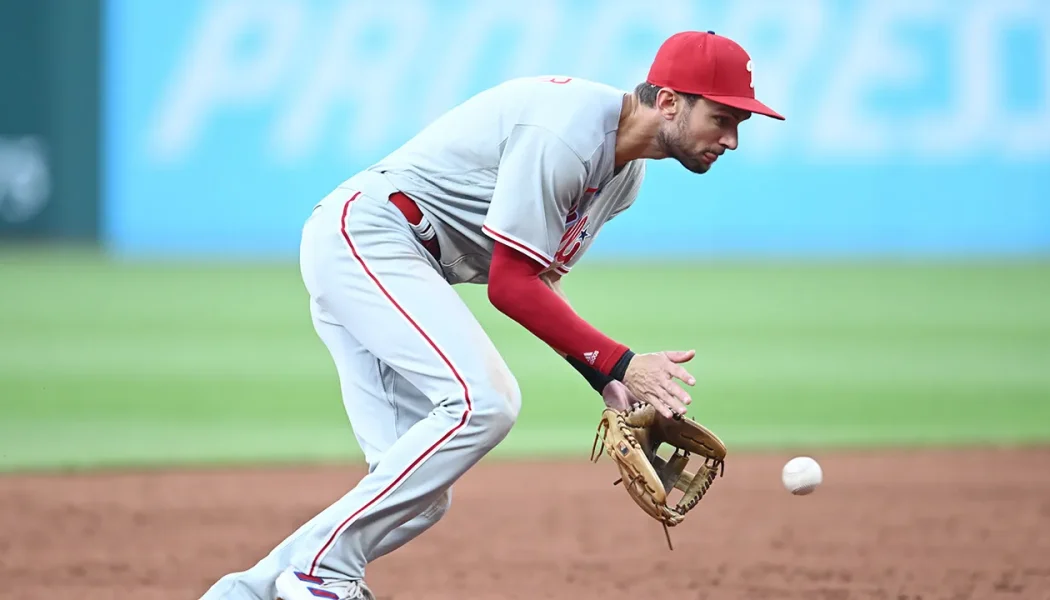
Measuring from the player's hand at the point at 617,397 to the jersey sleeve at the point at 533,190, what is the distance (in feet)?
2.01

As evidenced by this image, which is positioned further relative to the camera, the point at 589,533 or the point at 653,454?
the point at 589,533

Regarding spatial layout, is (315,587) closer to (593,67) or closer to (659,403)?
(659,403)

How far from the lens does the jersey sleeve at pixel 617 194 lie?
4.18 m

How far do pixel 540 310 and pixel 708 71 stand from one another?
789 mm

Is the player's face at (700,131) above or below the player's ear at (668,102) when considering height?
below

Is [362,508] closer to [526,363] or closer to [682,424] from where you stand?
[682,424]

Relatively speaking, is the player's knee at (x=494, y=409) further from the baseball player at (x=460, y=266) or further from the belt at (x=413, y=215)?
the belt at (x=413, y=215)

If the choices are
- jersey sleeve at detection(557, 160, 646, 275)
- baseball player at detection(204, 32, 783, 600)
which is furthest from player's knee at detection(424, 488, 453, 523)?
jersey sleeve at detection(557, 160, 646, 275)

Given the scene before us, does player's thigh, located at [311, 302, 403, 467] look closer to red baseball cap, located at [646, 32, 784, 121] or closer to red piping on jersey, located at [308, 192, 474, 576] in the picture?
red piping on jersey, located at [308, 192, 474, 576]

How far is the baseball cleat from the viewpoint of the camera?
12.3 feet

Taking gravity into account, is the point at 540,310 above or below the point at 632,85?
below

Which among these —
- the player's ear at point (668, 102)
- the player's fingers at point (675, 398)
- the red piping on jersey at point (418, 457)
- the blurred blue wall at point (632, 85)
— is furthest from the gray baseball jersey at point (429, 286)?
the blurred blue wall at point (632, 85)

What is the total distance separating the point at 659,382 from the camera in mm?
3672

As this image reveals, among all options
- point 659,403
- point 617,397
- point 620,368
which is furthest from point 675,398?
point 617,397
